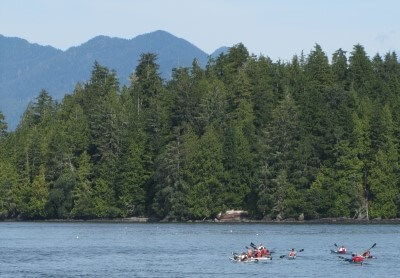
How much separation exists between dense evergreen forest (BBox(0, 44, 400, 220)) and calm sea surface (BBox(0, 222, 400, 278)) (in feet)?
24.2

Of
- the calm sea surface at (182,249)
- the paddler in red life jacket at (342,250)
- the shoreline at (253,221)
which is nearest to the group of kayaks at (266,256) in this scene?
the paddler in red life jacket at (342,250)

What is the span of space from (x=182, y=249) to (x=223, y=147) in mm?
52553

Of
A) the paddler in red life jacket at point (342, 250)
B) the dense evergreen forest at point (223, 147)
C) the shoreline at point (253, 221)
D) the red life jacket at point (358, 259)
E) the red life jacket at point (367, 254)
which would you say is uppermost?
the dense evergreen forest at point (223, 147)

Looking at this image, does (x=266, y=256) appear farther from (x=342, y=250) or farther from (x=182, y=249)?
(x=182, y=249)

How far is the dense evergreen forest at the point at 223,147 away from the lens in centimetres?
14062

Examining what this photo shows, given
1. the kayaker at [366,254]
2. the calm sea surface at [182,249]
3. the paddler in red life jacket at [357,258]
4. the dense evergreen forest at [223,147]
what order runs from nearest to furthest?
the calm sea surface at [182,249] < the paddler in red life jacket at [357,258] < the kayaker at [366,254] < the dense evergreen forest at [223,147]

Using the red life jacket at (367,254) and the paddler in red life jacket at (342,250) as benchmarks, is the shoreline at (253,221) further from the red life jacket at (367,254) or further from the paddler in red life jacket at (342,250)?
the red life jacket at (367,254)

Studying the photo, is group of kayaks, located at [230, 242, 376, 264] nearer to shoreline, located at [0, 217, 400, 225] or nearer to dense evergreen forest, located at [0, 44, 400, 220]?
shoreline, located at [0, 217, 400, 225]

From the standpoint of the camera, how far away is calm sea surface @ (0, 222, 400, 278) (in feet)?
252

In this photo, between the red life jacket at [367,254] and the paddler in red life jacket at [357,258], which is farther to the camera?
the red life jacket at [367,254]

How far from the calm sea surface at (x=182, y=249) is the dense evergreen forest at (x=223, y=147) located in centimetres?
738

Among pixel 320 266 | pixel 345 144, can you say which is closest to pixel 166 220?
pixel 345 144

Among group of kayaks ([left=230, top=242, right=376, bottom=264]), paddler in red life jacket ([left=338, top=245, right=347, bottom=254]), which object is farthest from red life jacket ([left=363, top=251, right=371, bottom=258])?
paddler in red life jacket ([left=338, top=245, right=347, bottom=254])

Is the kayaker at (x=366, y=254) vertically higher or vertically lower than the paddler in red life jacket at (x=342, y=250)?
lower
